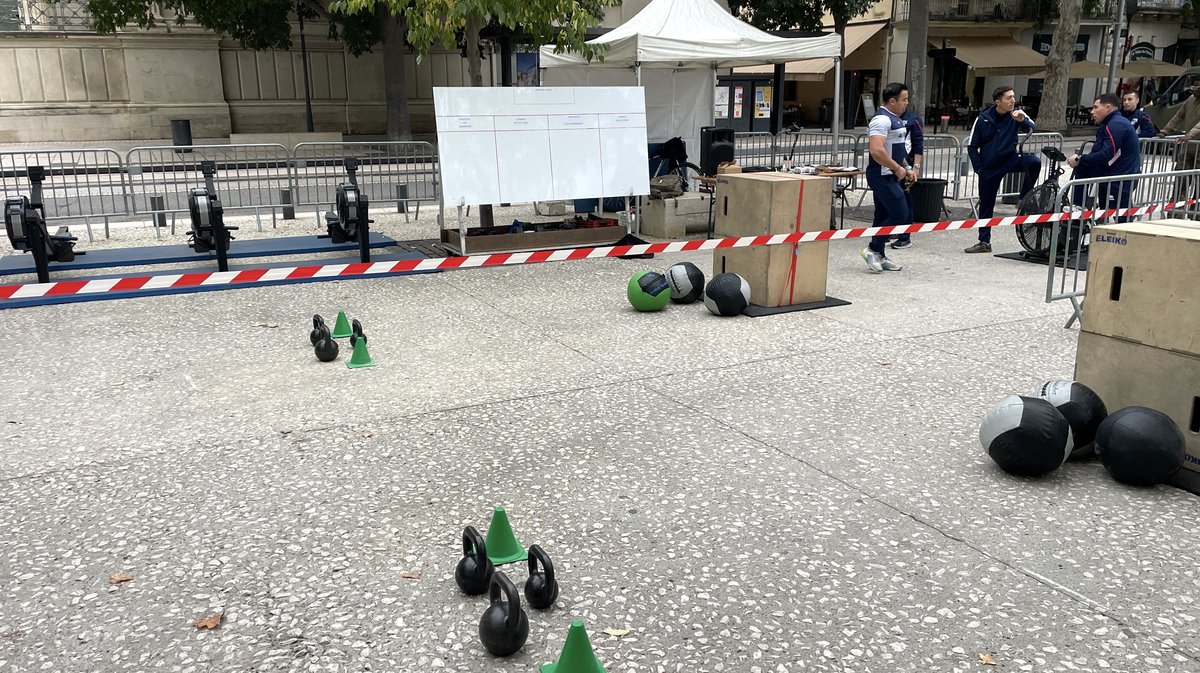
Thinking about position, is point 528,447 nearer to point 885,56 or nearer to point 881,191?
point 881,191

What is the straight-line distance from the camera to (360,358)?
21.8 feet

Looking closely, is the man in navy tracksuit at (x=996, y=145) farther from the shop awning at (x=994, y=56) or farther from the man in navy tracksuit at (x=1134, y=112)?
the shop awning at (x=994, y=56)

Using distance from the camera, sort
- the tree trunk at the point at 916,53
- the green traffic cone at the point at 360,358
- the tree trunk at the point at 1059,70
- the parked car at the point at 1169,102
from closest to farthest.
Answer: the green traffic cone at the point at 360,358 < the tree trunk at the point at 916,53 < the parked car at the point at 1169,102 < the tree trunk at the point at 1059,70

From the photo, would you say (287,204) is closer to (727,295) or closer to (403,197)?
(403,197)

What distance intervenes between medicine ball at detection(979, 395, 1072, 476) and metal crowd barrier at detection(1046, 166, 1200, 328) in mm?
2956

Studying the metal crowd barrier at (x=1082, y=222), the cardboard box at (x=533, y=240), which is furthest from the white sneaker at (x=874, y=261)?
the cardboard box at (x=533, y=240)

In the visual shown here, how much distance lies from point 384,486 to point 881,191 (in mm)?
6742

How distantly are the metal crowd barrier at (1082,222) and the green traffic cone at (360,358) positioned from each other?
17.7ft

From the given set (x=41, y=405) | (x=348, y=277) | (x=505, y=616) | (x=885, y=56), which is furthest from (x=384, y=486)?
(x=885, y=56)

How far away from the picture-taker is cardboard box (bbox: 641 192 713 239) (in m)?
12.4

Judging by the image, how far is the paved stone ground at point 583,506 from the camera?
10.8 ft

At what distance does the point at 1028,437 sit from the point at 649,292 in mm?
4095

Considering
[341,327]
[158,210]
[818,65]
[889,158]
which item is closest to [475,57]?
[158,210]

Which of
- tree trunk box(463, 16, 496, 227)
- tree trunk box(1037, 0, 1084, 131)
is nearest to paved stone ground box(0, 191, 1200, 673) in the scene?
tree trunk box(463, 16, 496, 227)
